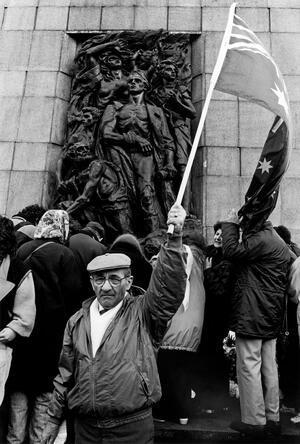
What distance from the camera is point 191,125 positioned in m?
9.29

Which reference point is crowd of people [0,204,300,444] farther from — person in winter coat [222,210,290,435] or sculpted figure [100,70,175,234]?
sculpted figure [100,70,175,234]

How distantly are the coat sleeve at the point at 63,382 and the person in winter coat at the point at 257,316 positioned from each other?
7.36 feet

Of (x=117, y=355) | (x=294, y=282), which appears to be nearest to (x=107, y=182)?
(x=294, y=282)

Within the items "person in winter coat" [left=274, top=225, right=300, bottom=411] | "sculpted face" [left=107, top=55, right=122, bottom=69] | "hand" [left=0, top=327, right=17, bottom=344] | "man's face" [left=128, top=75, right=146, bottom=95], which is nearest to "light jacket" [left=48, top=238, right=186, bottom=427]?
"hand" [left=0, top=327, right=17, bottom=344]

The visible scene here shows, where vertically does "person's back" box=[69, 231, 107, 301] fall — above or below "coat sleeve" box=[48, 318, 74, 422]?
above

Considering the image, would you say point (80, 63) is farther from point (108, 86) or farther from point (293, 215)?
point (293, 215)

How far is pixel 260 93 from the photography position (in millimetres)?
4820

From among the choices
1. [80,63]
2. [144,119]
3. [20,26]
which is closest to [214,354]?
[144,119]

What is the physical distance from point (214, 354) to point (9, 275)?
306cm

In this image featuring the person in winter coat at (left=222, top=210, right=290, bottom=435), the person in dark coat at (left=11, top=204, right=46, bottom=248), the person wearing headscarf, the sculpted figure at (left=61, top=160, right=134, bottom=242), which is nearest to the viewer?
the person in winter coat at (left=222, top=210, right=290, bottom=435)

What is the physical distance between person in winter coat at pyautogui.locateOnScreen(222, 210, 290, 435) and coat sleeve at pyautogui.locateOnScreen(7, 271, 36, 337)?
220 centimetres

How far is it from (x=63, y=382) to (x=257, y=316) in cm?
244

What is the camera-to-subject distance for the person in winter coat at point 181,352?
4.96m

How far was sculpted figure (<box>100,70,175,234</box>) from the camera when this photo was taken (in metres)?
8.24
